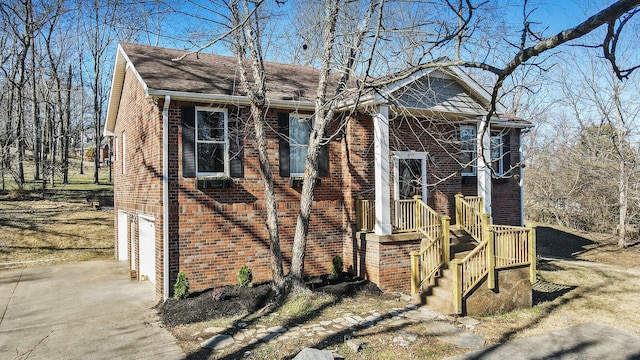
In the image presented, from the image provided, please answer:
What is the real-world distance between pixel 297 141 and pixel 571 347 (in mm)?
7397

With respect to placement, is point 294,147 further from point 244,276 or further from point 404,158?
point 244,276

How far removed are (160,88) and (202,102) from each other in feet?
3.27

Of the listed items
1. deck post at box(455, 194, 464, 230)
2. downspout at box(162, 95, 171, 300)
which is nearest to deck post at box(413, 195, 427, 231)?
deck post at box(455, 194, 464, 230)

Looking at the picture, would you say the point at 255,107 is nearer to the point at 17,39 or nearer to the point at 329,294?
the point at 329,294

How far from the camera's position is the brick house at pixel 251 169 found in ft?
31.4

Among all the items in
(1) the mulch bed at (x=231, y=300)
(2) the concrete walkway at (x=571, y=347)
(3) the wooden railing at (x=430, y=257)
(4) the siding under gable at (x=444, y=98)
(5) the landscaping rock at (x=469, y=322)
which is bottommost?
(2) the concrete walkway at (x=571, y=347)

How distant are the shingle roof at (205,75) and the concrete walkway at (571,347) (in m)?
→ 7.09

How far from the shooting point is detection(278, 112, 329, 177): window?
1073 centimetres

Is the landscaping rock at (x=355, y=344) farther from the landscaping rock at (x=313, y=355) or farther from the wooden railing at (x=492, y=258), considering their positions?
the wooden railing at (x=492, y=258)

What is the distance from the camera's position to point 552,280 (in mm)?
12219

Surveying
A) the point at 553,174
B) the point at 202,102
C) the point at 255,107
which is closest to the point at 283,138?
the point at 255,107

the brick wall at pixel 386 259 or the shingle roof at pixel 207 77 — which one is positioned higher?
the shingle roof at pixel 207 77

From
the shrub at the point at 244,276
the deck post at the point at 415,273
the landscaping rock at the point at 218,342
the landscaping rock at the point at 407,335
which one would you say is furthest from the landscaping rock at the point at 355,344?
the shrub at the point at 244,276

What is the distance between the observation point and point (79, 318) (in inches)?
343
